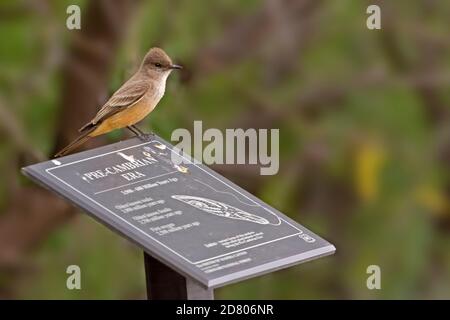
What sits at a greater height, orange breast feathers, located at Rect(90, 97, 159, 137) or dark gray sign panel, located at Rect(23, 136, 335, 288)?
orange breast feathers, located at Rect(90, 97, 159, 137)

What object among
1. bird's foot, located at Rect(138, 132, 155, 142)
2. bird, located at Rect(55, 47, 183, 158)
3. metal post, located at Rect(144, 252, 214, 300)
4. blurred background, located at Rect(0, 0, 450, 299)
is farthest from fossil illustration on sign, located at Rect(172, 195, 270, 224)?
blurred background, located at Rect(0, 0, 450, 299)

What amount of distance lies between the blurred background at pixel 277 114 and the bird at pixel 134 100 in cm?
138

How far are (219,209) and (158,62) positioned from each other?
0.97 m

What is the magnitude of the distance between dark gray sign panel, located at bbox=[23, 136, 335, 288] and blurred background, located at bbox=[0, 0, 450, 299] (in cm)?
202

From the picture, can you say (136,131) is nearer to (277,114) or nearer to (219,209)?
(219,209)

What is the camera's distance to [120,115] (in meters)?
7.18

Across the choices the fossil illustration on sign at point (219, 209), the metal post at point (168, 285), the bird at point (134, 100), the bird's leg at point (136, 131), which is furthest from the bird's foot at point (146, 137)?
the metal post at point (168, 285)

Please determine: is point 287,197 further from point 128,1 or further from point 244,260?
point 244,260

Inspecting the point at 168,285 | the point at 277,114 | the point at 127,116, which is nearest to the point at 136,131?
the point at 127,116

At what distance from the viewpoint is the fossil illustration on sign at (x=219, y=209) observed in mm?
6422

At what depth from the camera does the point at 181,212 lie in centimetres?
636

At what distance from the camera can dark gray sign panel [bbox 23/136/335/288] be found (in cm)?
611

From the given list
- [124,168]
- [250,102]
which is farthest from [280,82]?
[124,168]

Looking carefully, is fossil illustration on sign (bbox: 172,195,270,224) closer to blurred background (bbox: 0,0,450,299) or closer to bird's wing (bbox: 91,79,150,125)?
bird's wing (bbox: 91,79,150,125)
